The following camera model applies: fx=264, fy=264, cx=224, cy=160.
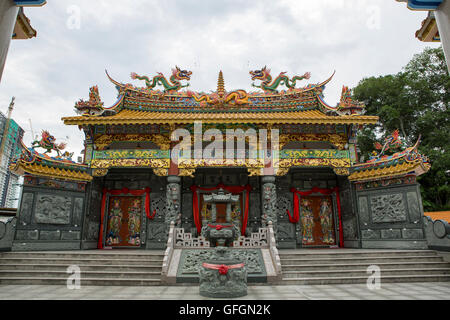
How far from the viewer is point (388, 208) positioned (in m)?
9.83

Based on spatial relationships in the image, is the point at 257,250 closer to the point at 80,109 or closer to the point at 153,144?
the point at 153,144

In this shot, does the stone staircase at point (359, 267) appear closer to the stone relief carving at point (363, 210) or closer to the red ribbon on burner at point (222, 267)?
the red ribbon on burner at point (222, 267)

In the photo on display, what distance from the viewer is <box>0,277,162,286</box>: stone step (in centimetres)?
675

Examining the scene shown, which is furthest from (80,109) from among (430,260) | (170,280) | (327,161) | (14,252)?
(430,260)

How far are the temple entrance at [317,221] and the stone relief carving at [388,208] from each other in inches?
86.2

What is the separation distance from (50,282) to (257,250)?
Answer: 5670 mm

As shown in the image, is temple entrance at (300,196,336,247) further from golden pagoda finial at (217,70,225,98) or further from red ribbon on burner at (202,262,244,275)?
red ribbon on burner at (202,262,244,275)

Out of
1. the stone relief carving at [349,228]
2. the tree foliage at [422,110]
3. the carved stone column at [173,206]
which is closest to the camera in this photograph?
the carved stone column at [173,206]

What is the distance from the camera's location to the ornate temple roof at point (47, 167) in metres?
9.55

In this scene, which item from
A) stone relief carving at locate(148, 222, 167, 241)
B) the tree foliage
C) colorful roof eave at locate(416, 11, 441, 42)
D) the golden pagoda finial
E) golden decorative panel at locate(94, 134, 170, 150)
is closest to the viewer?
colorful roof eave at locate(416, 11, 441, 42)

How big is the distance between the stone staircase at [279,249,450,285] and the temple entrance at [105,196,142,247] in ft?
22.4

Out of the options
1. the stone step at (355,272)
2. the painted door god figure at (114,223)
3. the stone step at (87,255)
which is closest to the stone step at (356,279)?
the stone step at (355,272)

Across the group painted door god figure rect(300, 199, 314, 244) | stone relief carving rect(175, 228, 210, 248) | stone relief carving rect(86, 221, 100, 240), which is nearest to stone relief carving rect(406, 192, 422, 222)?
painted door god figure rect(300, 199, 314, 244)

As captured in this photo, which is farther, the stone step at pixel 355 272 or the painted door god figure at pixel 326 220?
the painted door god figure at pixel 326 220
